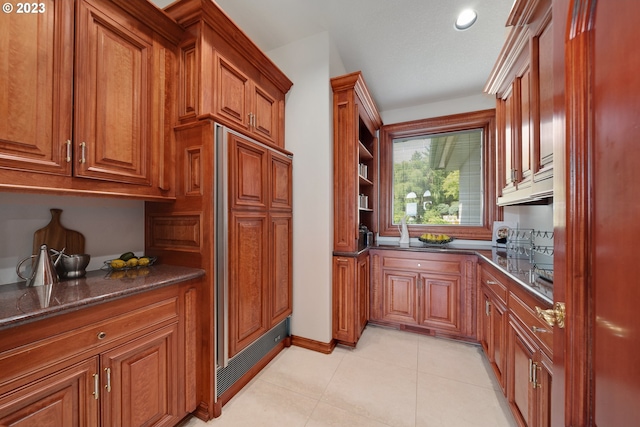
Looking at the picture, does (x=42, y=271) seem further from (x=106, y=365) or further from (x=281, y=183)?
(x=281, y=183)

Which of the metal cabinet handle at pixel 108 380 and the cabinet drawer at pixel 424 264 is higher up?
the cabinet drawer at pixel 424 264

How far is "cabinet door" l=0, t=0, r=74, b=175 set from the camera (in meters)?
1.02

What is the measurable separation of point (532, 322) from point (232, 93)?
230 centimetres

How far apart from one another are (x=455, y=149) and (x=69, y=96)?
11.5 ft

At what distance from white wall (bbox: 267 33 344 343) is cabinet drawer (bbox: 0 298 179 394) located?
3.96 feet

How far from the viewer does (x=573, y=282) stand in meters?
0.59

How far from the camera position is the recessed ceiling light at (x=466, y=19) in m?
1.85

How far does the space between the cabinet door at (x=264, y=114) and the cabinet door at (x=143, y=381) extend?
1.57 meters

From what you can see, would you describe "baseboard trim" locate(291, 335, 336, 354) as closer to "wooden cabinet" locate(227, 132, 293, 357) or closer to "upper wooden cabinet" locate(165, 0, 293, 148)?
"wooden cabinet" locate(227, 132, 293, 357)

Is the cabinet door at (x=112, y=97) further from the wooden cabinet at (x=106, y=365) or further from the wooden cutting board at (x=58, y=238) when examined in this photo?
the wooden cabinet at (x=106, y=365)

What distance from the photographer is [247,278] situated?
175 cm

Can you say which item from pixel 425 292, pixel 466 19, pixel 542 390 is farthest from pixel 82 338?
pixel 466 19

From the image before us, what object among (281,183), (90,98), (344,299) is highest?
(90,98)

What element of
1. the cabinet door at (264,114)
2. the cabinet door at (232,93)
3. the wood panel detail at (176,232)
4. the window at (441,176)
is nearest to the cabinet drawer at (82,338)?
the wood panel detail at (176,232)
